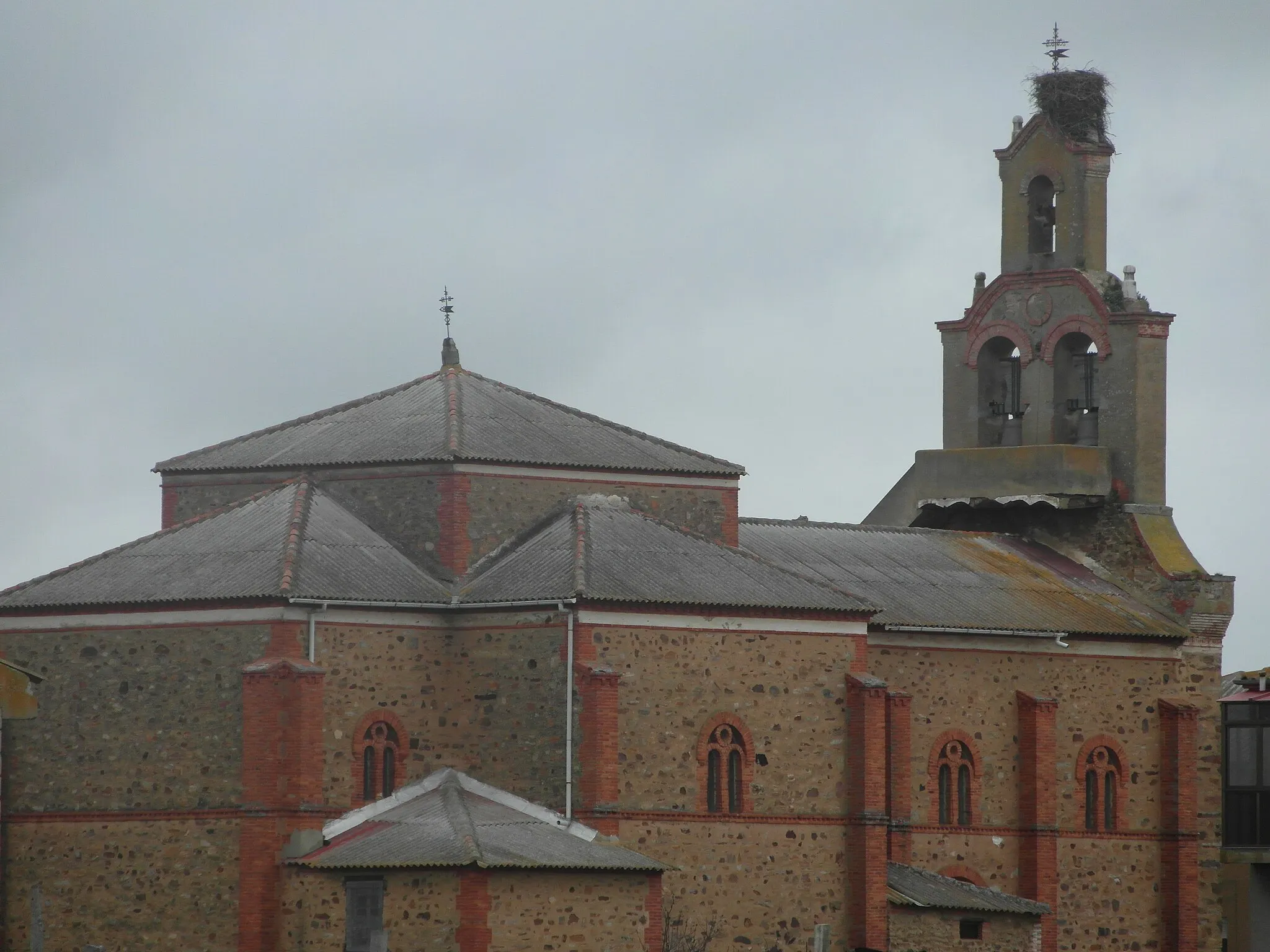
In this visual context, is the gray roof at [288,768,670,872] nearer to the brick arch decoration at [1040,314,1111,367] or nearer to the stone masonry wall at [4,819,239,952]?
the stone masonry wall at [4,819,239,952]

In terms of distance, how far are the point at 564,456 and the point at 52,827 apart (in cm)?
1164

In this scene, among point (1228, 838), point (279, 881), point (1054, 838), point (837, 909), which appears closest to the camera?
point (279, 881)

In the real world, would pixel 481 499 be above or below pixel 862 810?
above

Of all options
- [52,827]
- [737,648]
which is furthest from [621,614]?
[52,827]

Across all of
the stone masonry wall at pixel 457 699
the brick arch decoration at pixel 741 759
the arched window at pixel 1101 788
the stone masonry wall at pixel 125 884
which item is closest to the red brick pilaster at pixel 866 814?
the brick arch decoration at pixel 741 759

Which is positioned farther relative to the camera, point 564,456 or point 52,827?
point 564,456

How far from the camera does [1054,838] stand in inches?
2411

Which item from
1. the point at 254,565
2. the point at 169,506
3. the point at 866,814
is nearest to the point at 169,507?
the point at 169,506

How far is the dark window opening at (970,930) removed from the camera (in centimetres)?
5647

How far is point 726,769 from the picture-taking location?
5441 cm

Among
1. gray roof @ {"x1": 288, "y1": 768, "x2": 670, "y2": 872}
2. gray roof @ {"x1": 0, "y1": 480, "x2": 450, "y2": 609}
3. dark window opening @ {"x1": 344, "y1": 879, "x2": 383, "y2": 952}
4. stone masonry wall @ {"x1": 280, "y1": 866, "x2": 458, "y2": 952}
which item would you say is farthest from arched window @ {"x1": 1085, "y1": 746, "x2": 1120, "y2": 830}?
dark window opening @ {"x1": 344, "y1": 879, "x2": 383, "y2": 952}

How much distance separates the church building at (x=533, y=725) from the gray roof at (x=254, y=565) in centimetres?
8

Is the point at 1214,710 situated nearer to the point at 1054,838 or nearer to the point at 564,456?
the point at 1054,838

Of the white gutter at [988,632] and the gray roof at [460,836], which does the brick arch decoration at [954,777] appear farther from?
the gray roof at [460,836]
